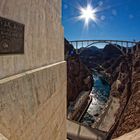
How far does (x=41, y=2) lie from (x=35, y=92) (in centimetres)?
140

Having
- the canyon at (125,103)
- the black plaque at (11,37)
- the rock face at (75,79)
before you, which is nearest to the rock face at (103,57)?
the rock face at (75,79)

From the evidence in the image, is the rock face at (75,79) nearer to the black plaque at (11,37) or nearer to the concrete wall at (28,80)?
the concrete wall at (28,80)

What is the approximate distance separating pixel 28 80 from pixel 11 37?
0.55 meters

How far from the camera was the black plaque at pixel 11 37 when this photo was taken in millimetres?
1609

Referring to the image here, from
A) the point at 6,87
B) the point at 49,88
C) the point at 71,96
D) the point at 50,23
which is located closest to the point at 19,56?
the point at 6,87

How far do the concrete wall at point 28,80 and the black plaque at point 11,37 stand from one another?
6cm

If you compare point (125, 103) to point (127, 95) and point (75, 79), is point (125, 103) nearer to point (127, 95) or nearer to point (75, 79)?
point (127, 95)

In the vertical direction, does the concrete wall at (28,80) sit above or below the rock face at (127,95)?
above

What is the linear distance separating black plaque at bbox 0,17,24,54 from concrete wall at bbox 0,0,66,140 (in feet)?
0.19

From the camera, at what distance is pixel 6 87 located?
1558mm

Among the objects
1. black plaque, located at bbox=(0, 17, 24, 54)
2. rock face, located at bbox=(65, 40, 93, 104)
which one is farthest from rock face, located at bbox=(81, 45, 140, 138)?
rock face, located at bbox=(65, 40, 93, 104)

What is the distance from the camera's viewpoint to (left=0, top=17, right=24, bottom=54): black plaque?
5.28 feet

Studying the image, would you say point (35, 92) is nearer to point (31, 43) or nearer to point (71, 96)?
point (31, 43)

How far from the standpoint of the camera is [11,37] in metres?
1.76
